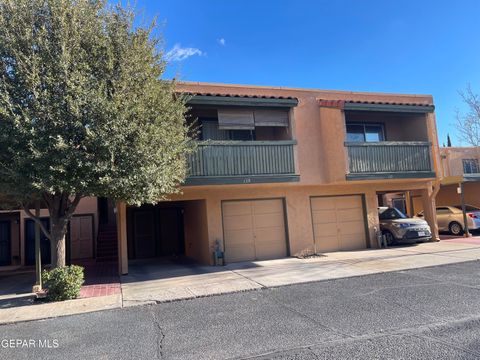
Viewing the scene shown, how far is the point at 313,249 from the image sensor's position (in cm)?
1470

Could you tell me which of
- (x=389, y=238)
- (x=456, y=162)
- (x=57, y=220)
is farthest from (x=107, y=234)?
(x=456, y=162)

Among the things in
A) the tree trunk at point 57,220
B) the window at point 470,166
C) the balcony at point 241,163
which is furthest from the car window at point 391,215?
the window at point 470,166

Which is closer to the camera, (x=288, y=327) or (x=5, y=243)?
(x=288, y=327)

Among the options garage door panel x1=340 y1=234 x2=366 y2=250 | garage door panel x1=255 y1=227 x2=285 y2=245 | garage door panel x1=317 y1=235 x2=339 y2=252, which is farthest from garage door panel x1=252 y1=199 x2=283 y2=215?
garage door panel x1=340 y1=234 x2=366 y2=250

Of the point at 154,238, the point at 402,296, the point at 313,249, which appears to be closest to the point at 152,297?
the point at 402,296

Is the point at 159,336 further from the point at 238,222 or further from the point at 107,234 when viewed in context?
the point at 107,234

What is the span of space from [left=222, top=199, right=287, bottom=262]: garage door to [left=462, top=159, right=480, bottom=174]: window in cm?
1966

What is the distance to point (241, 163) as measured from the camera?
1271cm

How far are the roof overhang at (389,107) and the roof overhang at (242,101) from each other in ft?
7.45

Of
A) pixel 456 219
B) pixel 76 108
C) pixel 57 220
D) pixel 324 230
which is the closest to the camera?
pixel 76 108

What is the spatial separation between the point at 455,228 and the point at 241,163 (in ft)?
42.0

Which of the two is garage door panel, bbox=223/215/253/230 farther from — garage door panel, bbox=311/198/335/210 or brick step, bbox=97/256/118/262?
brick step, bbox=97/256/118/262

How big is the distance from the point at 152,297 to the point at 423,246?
1128 cm

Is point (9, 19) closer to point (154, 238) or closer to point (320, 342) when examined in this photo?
point (320, 342)
